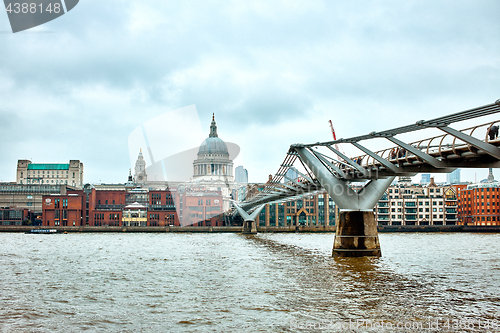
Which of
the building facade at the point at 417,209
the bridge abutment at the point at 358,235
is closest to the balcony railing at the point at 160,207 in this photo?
the building facade at the point at 417,209

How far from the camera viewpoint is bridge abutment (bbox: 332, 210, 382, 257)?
3388 centimetres

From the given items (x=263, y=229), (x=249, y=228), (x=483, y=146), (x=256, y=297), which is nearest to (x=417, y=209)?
(x=263, y=229)

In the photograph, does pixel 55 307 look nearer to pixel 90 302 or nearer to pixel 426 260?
pixel 90 302

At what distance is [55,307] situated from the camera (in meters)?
19.0

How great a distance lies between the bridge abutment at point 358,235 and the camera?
33875 millimetres

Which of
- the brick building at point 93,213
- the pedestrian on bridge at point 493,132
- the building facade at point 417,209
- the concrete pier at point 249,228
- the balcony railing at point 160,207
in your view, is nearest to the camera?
the pedestrian on bridge at point 493,132

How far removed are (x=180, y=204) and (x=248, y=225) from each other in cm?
3491

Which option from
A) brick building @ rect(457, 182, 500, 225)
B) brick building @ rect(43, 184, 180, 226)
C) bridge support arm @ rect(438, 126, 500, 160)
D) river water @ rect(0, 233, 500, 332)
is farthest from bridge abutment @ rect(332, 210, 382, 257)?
brick building @ rect(457, 182, 500, 225)

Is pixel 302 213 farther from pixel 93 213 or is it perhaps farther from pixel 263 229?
pixel 93 213

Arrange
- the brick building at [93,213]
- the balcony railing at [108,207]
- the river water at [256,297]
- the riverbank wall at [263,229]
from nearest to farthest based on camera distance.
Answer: the river water at [256,297] < the riverbank wall at [263,229] < the brick building at [93,213] < the balcony railing at [108,207]

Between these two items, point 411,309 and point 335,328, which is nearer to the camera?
point 335,328

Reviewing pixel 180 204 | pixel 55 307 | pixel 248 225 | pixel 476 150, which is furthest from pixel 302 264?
pixel 180 204

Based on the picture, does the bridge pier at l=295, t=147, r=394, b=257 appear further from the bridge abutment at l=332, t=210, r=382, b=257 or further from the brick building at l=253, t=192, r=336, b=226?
the brick building at l=253, t=192, r=336, b=226

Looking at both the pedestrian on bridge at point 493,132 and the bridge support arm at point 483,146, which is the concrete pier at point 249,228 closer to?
the pedestrian on bridge at point 493,132
